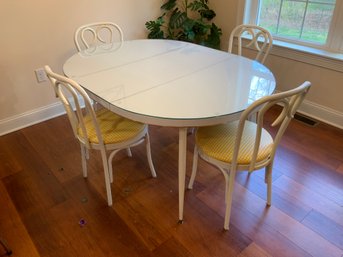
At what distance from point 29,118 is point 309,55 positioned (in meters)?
2.47

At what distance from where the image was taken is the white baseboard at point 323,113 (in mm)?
2350

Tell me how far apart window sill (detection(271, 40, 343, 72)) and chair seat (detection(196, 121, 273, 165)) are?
116 centimetres

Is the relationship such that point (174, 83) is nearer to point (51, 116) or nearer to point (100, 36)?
point (100, 36)

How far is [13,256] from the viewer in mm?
1411

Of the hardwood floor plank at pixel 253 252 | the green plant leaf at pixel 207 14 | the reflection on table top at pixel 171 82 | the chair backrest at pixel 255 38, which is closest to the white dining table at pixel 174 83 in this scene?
the reflection on table top at pixel 171 82

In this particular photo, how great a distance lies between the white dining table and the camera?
48.3 inches

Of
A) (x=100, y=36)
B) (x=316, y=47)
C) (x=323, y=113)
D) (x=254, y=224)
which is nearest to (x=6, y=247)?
(x=254, y=224)

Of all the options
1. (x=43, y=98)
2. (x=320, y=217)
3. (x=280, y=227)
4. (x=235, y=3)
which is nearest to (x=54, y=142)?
(x=43, y=98)

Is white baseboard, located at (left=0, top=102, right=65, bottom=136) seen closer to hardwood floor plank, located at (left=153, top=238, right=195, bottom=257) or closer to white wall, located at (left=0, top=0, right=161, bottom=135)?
white wall, located at (left=0, top=0, right=161, bottom=135)

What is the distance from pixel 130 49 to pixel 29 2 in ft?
2.91

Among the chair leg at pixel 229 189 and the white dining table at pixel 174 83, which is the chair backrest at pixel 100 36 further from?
the chair leg at pixel 229 189

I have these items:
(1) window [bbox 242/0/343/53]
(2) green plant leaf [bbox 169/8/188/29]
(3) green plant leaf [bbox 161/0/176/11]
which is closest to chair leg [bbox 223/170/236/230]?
(1) window [bbox 242/0/343/53]

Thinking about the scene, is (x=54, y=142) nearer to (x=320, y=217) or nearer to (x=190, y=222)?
(x=190, y=222)

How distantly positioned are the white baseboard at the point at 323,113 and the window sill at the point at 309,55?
13.9 inches
